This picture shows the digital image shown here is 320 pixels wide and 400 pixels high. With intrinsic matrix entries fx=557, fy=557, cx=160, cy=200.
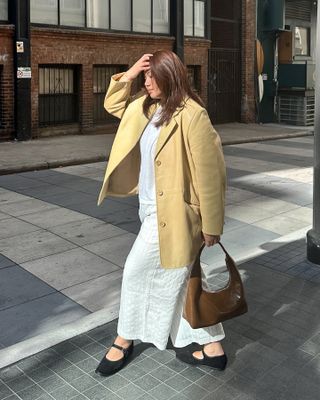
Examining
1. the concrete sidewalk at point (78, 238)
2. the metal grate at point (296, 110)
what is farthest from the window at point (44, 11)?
the metal grate at point (296, 110)

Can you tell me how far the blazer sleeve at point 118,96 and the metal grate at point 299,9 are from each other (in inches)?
943

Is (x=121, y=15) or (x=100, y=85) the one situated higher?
(x=121, y=15)

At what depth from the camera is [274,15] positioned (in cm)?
2278

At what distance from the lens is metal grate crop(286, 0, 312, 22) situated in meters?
25.6

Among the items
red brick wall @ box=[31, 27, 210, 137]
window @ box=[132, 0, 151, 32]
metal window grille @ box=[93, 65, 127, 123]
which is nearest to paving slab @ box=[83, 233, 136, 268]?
red brick wall @ box=[31, 27, 210, 137]

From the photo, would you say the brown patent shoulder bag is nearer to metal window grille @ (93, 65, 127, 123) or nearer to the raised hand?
the raised hand

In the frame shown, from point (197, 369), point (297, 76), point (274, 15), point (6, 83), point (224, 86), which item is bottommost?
point (197, 369)

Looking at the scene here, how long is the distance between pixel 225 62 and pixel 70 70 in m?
7.60

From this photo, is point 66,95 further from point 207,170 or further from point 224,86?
point 207,170

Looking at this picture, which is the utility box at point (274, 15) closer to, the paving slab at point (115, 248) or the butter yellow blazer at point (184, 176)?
the paving slab at point (115, 248)

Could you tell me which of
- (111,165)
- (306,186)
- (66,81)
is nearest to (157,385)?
(111,165)

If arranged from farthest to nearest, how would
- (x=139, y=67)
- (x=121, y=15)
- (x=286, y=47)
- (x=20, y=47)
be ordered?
(x=286, y=47) < (x=121, y=15) < (x=20, y=47) < (x=139, y=67)

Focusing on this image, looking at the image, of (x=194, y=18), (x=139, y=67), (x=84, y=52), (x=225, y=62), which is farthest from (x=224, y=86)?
(x=139, y=67)

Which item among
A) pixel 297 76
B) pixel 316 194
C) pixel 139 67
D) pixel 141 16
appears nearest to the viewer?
pixel 139 67
